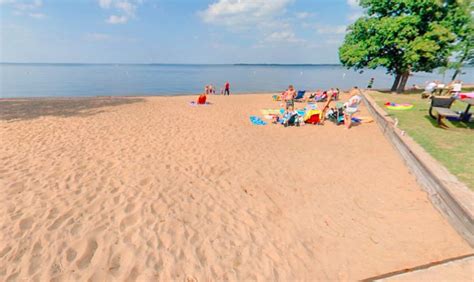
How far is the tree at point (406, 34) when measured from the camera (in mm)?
17016

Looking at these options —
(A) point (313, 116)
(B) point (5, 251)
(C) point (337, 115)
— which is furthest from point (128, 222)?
(C) point (337, 115)

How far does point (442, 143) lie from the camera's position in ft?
21.0

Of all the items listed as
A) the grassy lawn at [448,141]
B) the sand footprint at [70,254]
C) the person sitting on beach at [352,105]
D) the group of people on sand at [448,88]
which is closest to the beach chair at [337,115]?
the person sitting on beach at [352,105]

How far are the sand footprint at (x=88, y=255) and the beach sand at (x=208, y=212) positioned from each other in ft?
0.06

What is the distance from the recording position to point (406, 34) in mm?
17375

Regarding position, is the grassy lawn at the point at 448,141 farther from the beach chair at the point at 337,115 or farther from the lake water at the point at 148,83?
the lake water at the point at 148,83

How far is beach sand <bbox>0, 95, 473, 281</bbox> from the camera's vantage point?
117 inches

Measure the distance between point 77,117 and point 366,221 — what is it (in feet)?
39.0

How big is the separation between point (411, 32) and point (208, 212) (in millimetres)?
20673

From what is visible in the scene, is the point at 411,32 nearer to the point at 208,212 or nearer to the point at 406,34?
the point at 406,34

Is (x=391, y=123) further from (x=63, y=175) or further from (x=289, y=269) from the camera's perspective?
(x=63, y=175)

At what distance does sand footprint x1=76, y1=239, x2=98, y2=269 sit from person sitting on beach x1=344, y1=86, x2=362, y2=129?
9212 millimetres

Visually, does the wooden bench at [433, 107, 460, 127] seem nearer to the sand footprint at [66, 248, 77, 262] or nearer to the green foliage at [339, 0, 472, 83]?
the sand footprint at [66, 248, 77, 262]

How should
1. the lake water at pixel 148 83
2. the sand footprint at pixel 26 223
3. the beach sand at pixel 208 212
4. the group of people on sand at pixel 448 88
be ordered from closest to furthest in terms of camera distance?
the beach sand at pixel 208 212, the sand footprint at pixel 26 223, the group of people on sand at pixel 448 88, the lake water at pixel 148 83
